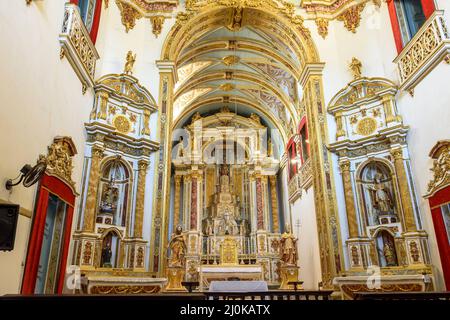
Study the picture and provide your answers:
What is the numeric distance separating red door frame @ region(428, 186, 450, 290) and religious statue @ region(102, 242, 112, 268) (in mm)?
7927

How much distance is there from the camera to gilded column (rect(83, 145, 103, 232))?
8.40m

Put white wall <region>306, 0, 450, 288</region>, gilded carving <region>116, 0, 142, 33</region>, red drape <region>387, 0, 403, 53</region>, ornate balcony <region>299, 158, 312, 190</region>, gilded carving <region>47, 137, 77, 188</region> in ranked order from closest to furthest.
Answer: gilded carving <region>47, 137, 77, 188</region>, white wall <region>306, 0, 450, 288</region>, red drape <region>387, 0, 403, 53</region>, gilded carving <region>116, 0, 142, 33</region>, ornate balcony <region>299, 158, 312, 190</region>

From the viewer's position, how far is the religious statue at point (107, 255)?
8805 mm

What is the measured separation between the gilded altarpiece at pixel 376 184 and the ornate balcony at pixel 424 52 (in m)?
0.70

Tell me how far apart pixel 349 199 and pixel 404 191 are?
60.5 inches

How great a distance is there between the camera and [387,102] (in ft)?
32.4

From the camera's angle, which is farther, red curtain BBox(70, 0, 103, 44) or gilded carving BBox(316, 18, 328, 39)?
gilded carving BBox(316, 18, 328, 39)

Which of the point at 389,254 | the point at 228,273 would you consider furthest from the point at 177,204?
the point at 389,254

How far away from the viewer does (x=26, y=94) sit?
18.7 ft

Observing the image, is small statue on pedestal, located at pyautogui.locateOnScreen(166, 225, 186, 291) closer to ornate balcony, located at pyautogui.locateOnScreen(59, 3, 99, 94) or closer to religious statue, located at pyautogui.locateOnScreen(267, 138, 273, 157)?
ornate balcony, located at pyautogui.locateOnScreen(59, 3, 99, 94)

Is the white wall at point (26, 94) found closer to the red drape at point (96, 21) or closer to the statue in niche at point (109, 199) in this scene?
the red drape at point (96, 21)

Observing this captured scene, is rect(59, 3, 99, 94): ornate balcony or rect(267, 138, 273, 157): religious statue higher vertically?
rect(267, 138, 273, 157): religious statue

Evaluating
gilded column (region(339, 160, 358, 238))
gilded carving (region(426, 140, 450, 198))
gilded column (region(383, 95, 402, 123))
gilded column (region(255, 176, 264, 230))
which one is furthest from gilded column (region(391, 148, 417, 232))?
gilded column (region(255, 176, 264, 230))
